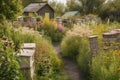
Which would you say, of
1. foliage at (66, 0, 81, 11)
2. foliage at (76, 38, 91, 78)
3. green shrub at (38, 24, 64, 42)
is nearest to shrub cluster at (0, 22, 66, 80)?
foliage at (76, 38, 91, 78)

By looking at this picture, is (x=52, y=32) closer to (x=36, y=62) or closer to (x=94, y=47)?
(x=36, y=62)

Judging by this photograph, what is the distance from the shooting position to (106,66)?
305 inches

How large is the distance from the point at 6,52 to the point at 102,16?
81.3ft

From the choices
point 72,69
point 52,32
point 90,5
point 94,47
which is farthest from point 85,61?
point 90,5

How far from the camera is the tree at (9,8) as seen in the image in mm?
10367

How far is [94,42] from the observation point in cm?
895

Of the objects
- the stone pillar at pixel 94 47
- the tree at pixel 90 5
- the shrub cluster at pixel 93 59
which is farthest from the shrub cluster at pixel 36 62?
the tree at pixel 90 5

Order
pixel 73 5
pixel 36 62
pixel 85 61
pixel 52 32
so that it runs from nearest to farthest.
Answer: pixel 36 62 < pixel 85 61 < pixel 52 32 < pixel 73 5

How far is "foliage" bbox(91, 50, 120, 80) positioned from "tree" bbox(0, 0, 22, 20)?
346 cm

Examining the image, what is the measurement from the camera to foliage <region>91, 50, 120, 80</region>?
7234 millimetres

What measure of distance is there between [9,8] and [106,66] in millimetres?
4118

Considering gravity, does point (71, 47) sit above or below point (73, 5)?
below

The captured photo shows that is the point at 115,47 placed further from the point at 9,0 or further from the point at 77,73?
the point at 9,0

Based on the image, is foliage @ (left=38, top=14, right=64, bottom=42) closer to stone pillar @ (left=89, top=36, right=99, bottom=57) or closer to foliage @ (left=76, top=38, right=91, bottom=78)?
foliage @ (left=76, top=38, right=91, bottom=78)
